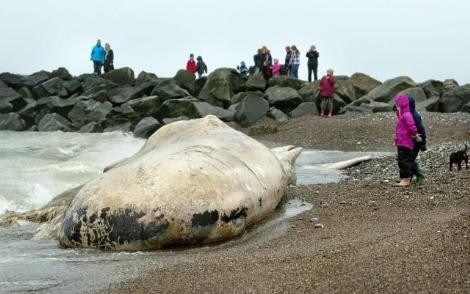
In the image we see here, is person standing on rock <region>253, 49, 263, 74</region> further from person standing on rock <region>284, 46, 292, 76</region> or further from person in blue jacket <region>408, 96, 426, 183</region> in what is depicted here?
person in blue jacket <region>408, 96, 426, 183</region>

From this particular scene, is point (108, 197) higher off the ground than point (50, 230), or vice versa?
point (108, 197)

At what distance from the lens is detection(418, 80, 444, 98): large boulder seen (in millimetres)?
22172

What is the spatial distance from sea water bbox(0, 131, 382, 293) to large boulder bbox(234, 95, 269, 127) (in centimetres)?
317

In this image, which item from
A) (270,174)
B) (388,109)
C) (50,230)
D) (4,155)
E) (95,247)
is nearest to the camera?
(95,247)

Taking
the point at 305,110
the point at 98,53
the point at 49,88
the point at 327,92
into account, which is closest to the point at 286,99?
the point at 305,110

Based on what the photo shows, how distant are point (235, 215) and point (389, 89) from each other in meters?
17.5

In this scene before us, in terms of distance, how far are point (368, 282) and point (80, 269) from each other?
2.16 m

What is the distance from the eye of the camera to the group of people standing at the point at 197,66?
1035 inches

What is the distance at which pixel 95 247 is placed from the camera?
5285mm

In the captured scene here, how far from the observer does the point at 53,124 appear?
2139 cm

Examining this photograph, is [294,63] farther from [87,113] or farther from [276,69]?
[87,113]

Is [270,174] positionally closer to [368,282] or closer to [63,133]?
[368,282]

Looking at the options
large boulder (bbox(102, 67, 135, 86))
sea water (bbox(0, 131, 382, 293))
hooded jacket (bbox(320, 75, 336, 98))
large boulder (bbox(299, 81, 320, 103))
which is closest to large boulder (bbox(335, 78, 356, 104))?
large boulder (bbox(299, 81, 320, 103))

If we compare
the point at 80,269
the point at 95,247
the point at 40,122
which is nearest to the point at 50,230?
the point at 95,247
